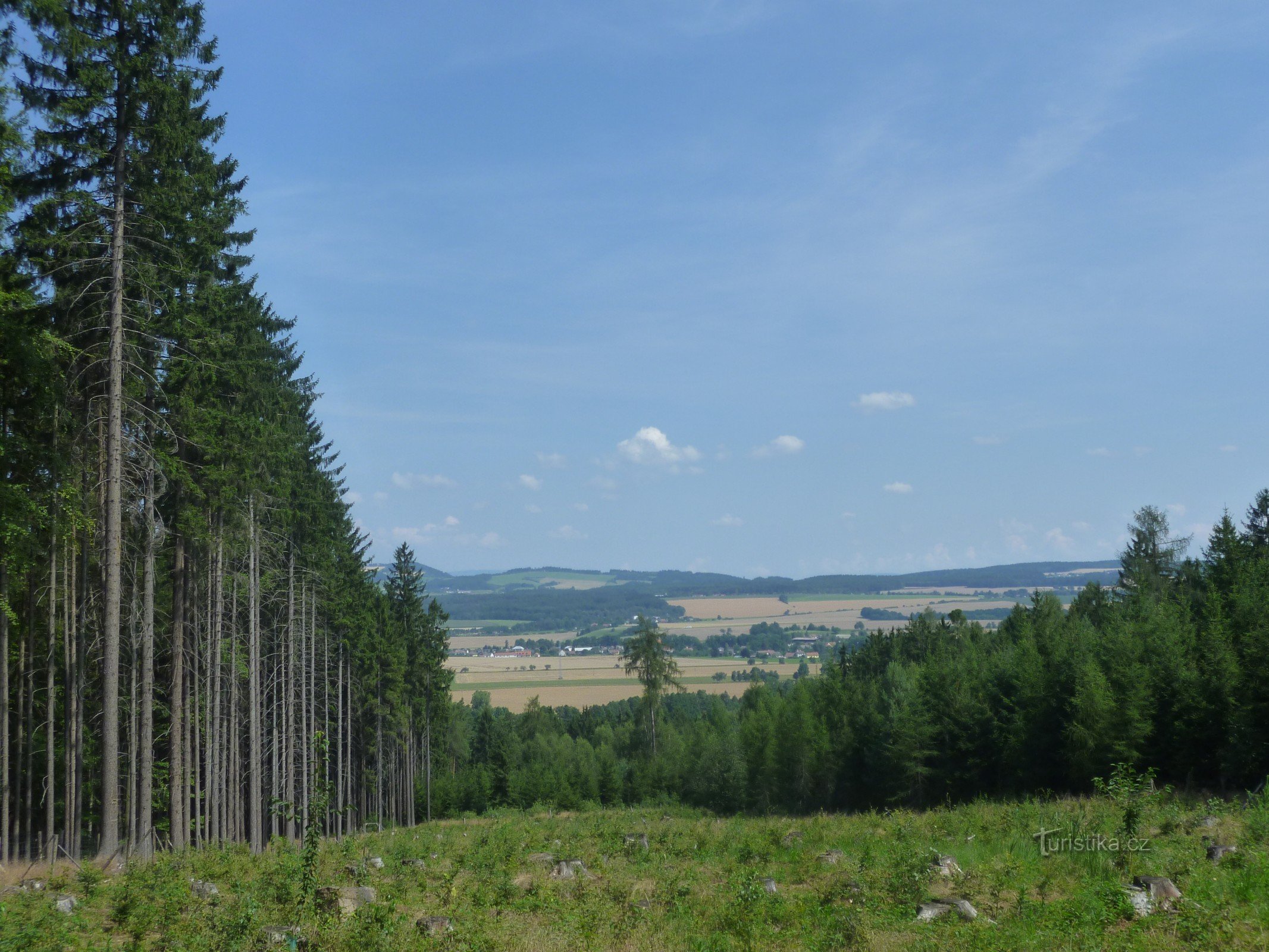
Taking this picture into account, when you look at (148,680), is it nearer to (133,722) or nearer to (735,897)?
(133,722)

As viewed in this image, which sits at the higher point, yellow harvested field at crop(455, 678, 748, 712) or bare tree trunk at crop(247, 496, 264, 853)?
bare tree trunk at crop(247, 496, 264, 853)

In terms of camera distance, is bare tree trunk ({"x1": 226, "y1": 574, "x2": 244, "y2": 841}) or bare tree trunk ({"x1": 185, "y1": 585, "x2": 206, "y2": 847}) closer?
bare tree trunk ({"x1": 185, "y1": 585, "x2": 206, "y2": 847})

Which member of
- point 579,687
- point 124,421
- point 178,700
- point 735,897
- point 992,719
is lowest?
point 579,687

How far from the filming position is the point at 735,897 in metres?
12.3

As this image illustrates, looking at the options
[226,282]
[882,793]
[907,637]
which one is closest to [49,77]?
[226,282]

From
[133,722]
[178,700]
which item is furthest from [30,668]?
[178,700]

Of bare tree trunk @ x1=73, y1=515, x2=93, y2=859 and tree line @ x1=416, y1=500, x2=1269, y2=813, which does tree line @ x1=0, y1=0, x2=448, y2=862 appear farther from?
tree line @ x1=416, y1=500, x2=1269, y2=813

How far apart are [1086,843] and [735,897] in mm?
5963

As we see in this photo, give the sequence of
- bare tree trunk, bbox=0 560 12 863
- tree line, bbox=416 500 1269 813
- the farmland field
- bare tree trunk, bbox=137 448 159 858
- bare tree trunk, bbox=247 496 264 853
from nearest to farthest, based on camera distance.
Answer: bare tree trunk, bbox=0 560 12 863, bare tree trunk, bbox=137 448 159 858, bare tree trunk, bbox=247 496 264 853, tree line, bbox=416 500 1269 813, the farmland field

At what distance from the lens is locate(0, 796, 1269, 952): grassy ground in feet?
31.7

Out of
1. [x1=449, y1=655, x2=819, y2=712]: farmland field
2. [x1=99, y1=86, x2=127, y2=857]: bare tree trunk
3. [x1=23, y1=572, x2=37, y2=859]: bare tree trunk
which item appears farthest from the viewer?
[x1=449, y1=655, x2=819, y2=712]: farmland field

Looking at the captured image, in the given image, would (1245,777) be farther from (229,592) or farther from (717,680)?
(717,680)

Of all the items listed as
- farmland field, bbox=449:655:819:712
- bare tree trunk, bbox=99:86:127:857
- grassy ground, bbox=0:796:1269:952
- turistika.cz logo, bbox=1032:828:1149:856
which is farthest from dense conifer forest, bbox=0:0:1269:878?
farmland field, bbox=449:655:819:712

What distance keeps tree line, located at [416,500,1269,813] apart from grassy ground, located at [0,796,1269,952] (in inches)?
521
